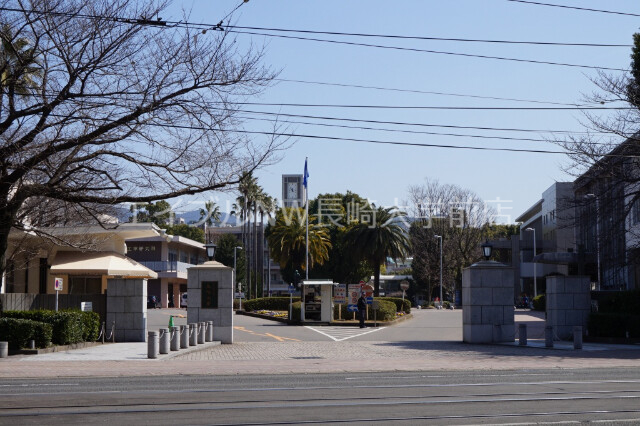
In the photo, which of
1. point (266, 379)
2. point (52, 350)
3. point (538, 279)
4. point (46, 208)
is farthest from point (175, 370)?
point (538, 279)

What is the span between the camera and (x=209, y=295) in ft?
94.7

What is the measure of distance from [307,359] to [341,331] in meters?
15.1

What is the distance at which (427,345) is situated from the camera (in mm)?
28766

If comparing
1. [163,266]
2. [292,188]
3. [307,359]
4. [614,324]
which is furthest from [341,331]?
[163,266]

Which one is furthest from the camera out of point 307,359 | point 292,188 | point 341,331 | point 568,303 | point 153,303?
point 153,303

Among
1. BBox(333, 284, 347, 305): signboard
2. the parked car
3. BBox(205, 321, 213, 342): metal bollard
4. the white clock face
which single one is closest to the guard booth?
Result: BBox(333, 284, 347, 305): signboard

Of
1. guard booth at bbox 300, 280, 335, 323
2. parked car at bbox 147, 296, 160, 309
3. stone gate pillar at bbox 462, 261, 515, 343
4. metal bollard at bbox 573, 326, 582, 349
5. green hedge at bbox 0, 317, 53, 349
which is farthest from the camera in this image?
parked car at bbox 147, 296, 160, 309

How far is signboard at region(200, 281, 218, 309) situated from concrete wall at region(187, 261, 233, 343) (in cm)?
8

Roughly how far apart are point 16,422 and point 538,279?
91.2 meters

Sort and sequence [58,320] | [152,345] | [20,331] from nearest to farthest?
[152,345]
[20,331]
[58,320]

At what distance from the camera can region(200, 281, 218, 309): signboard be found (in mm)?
28781

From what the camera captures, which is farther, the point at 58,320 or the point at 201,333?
the point at 201,333

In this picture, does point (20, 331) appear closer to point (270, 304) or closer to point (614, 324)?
point (614, 324)

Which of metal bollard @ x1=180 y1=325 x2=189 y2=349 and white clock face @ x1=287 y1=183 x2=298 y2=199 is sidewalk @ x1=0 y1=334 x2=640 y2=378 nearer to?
metal bollard @ x1=180 y1=325 x2=189 y2=349
